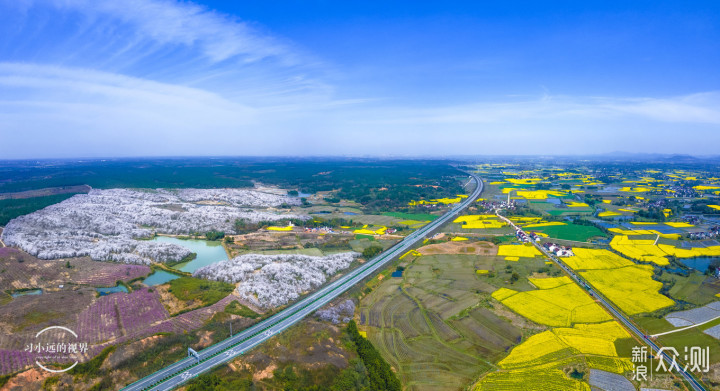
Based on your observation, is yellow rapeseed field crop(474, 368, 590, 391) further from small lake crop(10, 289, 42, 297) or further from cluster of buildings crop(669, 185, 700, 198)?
cluster of buildings crop(669, 185, 700, 198)

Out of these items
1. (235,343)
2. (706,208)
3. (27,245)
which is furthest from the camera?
(706,208)

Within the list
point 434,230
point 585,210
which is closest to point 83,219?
point 434,230

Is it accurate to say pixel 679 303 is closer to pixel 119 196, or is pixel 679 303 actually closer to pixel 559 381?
pixel 559 381

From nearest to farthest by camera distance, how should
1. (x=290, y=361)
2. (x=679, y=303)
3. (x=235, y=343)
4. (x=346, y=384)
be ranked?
1. (x=346, y=384)
2. (x=290, y=361)
3. (x=235, y=343)
4. (x=679, y=303)

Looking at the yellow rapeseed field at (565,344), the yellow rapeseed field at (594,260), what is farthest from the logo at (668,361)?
the yellow rapeseed field at (594,260)

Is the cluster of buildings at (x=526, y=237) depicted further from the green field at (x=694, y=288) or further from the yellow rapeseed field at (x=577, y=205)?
the yellow rapeseed field at (x=577, y=205)

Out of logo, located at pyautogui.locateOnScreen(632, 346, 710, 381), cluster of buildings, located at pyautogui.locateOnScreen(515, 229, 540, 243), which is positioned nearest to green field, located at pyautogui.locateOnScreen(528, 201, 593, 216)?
cluster of buildings, located at pyautogui.locateOnScreen(515, 229, 540, 243)
